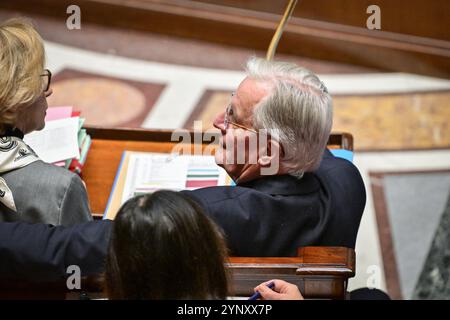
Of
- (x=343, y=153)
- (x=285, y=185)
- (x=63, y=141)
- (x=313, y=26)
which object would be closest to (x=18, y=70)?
(x=63, y=141)

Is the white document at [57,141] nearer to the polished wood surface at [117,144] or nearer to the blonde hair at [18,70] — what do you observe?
the polished wood surface at [117,144]

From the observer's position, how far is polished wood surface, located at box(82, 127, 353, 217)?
3049 mm

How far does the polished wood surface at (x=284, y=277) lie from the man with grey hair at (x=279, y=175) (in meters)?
0.26

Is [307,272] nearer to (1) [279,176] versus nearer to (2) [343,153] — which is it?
(1) [279,176]

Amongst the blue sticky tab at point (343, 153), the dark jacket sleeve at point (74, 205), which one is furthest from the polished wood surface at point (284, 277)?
the blue sticky tab at point (343, 153)

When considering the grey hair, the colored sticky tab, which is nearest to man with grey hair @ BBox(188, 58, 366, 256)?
the grey hair

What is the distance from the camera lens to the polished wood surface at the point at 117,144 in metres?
3.05

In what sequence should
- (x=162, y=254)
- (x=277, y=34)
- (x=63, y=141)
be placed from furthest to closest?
(x=277, y=34) < (x=63, y=141) < (x=162, y=254)

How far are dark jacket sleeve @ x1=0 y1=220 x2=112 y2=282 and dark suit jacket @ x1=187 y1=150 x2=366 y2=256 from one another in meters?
0.30

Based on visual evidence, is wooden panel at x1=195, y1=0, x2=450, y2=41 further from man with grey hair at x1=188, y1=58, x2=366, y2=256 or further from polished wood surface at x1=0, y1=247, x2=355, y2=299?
polished wood surface at x1=0, y1=247, x2=355, y2=299

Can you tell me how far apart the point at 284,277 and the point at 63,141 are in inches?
48.5

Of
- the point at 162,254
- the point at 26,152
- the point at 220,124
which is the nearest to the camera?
the point at 162,254

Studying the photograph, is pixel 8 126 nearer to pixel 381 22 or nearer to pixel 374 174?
pixel 374 174

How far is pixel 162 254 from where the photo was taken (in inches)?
65.6
